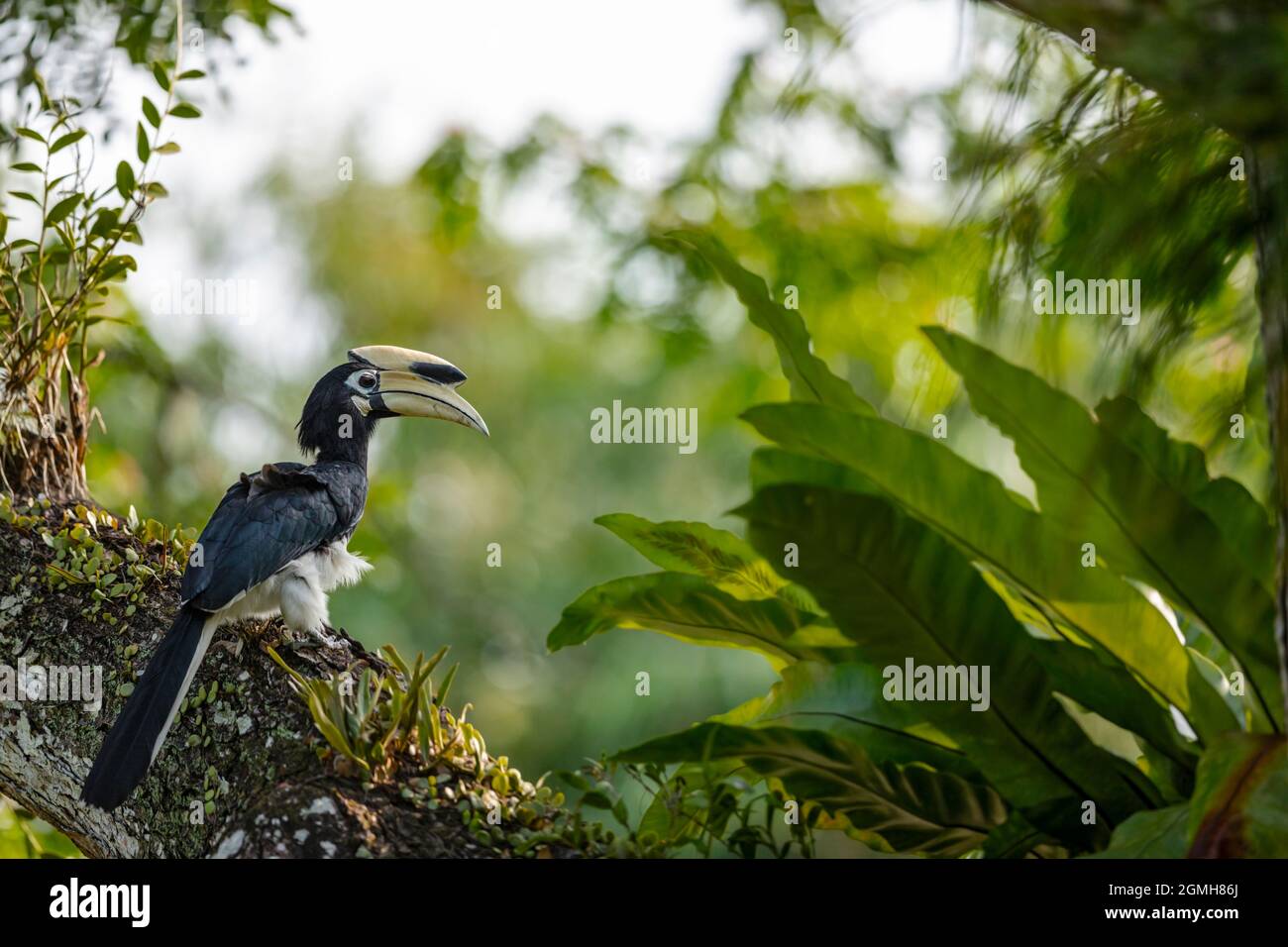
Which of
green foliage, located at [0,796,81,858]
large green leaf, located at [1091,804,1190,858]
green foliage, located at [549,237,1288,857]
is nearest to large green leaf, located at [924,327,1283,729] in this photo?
green foliage, located at [549,237,1288,857]

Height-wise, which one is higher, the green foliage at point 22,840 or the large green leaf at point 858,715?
the large green leaf at point 858,715

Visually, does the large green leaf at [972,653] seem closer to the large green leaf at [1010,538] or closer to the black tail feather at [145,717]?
the large green leaf at [1010,538]

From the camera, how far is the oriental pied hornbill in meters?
1.20

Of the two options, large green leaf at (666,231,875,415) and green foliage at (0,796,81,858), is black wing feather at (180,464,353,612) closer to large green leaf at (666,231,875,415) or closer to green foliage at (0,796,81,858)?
large green leaf at (666,231,875,415)

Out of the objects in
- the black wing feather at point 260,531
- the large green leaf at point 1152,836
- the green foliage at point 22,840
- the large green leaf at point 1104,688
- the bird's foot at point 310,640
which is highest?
the black wing feather at point 260,531

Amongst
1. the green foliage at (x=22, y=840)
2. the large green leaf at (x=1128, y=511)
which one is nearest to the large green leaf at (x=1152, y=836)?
the large green leaf at (x=1128, y=511)

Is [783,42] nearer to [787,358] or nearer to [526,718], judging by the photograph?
[787,358]

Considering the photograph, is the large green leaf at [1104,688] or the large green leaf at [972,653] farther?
the large green leaf at [1104,688]

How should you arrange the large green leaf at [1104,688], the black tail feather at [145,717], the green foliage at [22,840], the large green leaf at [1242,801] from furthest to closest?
1. the green foliage at [22,840]
2. the large green leaf at [1104,688]
3. the black tail feather at [145,717]
4. the large green leaf at [1242,801]

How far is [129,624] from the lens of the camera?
1370 mm

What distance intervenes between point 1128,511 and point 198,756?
109cm

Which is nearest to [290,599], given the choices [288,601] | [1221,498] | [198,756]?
[288,601]

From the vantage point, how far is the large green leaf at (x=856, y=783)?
1.23 meters
